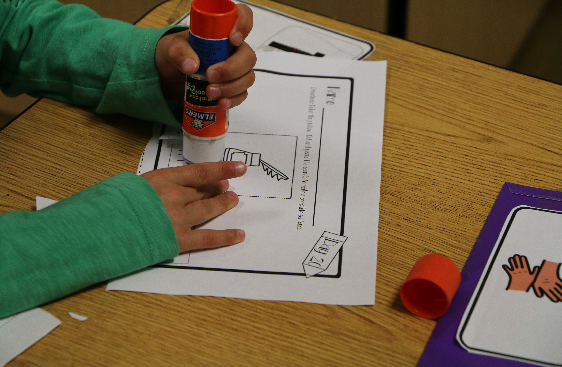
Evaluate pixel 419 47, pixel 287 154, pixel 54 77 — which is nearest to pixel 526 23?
pixel 419 47

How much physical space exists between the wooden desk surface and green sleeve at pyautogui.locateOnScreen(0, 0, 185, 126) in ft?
0.08

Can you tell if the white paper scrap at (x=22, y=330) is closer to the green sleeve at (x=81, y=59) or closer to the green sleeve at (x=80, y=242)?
the green sleeve at (x=80, y=242)

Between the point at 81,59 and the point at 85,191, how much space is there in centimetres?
22

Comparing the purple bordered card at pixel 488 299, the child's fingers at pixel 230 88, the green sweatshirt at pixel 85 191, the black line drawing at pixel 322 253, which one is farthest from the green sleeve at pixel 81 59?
the purple bordered card at pixel 488 299

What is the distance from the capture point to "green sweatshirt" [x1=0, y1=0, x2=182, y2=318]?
46 cm

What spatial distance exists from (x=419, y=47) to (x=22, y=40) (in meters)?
0.52

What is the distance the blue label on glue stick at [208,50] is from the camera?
20.1 inches

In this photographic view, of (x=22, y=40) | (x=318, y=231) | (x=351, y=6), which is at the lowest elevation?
(x=351, y=6)

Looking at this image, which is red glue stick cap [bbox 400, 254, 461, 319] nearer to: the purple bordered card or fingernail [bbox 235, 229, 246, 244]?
the purple bordered card

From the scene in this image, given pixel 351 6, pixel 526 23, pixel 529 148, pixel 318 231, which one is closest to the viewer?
pixel 318 231

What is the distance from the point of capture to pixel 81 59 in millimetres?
662

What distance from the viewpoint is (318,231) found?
536 millimetres

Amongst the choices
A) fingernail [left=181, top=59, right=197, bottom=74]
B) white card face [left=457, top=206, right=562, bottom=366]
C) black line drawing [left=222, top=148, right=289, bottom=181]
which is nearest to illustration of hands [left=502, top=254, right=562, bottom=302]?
white card face [left=457, top=206, right=562, bottom=366]

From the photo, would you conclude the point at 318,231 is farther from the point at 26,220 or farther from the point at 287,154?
the point at 26,220
